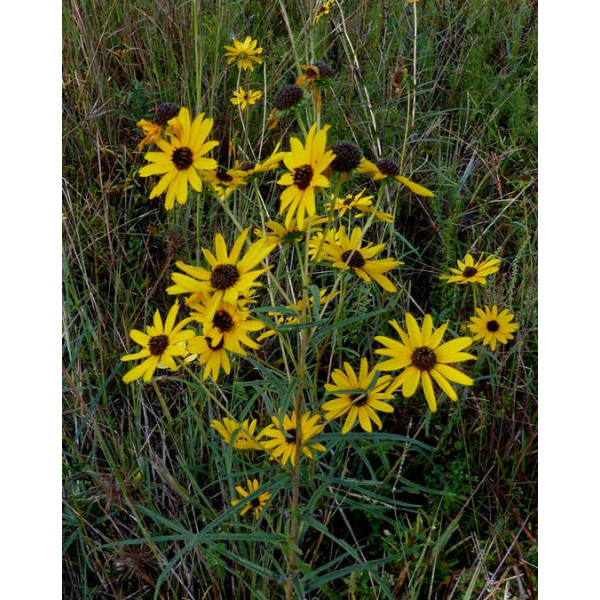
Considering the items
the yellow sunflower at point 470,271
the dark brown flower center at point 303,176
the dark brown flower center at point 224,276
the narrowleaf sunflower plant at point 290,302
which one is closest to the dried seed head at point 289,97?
the narrowleaf sunflower plant at point 290,302

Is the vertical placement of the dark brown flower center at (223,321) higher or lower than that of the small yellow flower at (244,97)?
lower

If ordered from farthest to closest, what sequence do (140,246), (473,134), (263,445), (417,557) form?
(473,134) → (140,246) → (417,557) → (263,445)

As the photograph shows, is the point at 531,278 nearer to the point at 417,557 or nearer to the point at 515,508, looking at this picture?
the point at 515,508

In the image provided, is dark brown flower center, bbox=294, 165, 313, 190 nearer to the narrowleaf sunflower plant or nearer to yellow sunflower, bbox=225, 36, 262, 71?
the narrowleaf sunflower plant

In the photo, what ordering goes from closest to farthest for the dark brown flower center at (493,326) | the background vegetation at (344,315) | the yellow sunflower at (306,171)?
the yellow sunflower at (306,171)
the background vegetation at (344,315)
the dark brown flower center at (493,326)

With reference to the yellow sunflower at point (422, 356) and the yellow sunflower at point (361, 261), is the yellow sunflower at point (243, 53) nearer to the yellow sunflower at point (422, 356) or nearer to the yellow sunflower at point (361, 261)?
the yellow sunflower at point (361, 261)

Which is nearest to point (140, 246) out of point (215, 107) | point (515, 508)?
point (215, 107)

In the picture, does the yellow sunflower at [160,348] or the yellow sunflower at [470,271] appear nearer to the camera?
the yellow sunflower at [160,348]

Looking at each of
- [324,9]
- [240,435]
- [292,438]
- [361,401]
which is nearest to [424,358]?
[361,401]
